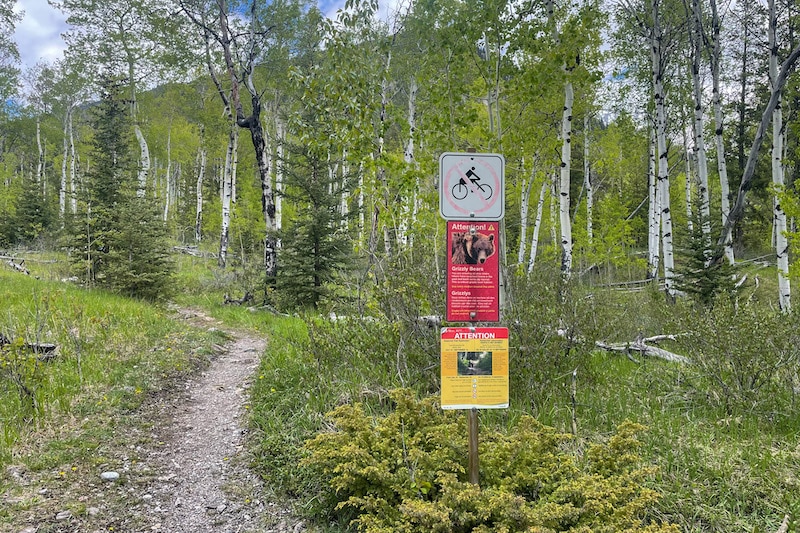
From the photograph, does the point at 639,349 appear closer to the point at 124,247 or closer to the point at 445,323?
the point at 445,323

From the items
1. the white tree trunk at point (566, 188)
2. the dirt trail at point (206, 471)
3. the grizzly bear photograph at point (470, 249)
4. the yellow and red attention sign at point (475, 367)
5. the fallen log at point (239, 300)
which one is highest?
the white tree trunk at point (566, 188)

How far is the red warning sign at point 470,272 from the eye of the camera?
2898 mm

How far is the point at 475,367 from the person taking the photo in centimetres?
291

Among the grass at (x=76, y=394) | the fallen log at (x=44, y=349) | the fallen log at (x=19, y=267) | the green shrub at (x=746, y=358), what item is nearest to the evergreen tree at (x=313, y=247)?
the grass at (x=76, y=394)

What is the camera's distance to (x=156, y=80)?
2000cm

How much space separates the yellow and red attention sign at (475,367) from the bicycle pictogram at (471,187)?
34.2 inches

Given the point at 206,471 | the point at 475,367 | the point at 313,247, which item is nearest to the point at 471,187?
the point at 475,367

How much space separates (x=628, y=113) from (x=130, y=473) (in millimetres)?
20696

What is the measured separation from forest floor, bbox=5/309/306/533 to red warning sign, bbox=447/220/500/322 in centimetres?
194

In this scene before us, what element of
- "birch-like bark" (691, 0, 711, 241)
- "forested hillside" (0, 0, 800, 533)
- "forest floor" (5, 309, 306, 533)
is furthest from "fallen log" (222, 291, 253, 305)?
"birch-like bark" (691, 0, 711, 241)

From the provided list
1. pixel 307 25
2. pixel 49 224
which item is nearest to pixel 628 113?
pixel 307 25

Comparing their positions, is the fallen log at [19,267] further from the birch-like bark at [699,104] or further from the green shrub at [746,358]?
the birch-like bark at [699,104]

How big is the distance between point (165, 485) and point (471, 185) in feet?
11.4

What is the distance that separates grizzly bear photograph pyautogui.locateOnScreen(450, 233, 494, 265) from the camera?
9.53ft
